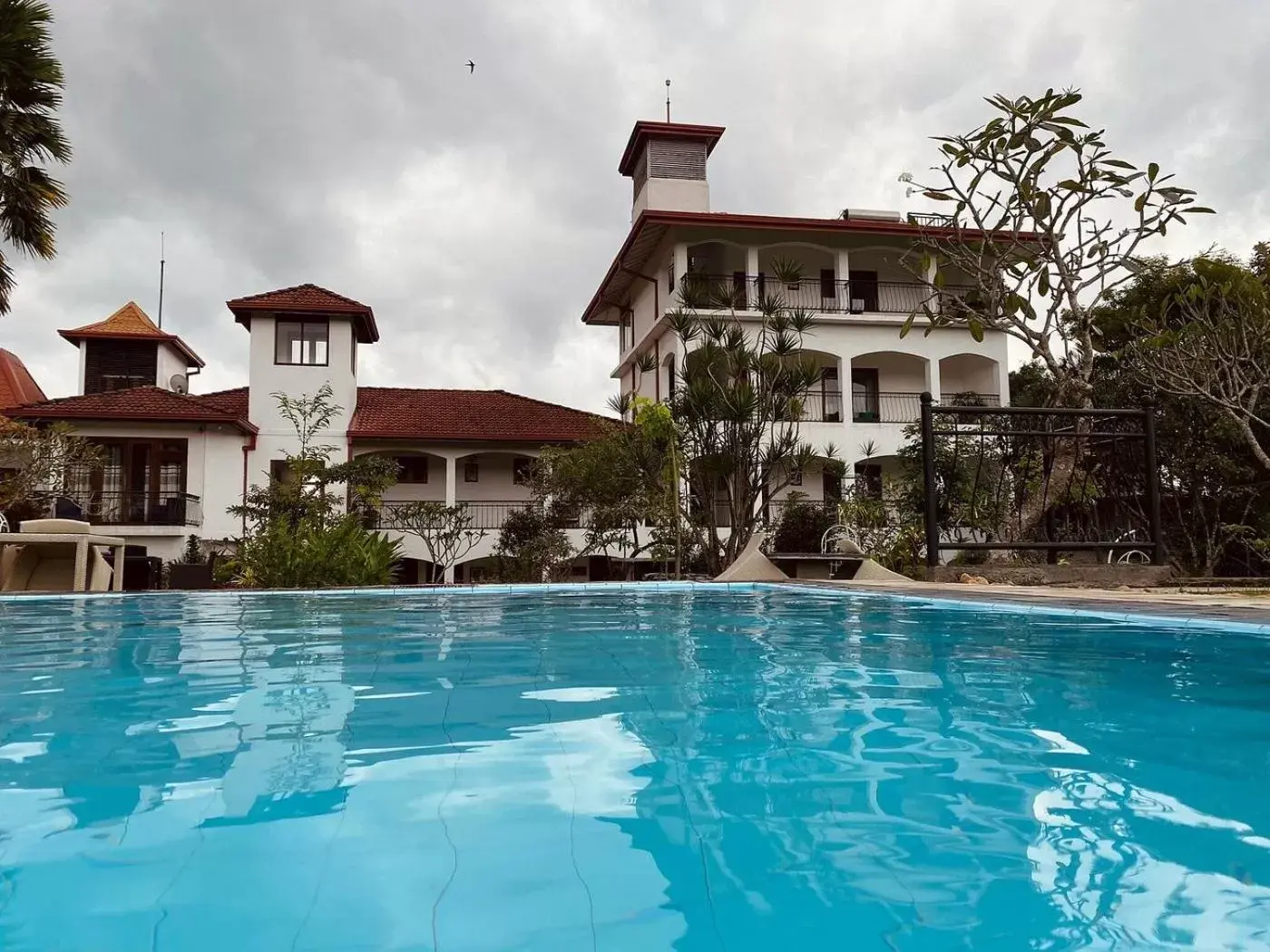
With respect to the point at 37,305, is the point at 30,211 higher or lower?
lower

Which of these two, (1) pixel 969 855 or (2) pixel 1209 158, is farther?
(2) pixel 1209 158

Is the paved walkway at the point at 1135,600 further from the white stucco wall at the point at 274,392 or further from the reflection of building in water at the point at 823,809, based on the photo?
the white stucco wall at the point at 274,392

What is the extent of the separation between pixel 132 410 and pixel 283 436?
10.3 ft

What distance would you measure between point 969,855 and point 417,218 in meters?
18.1

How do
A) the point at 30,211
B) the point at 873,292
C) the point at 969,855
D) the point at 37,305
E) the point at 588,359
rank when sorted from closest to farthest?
the point at 969,855
the point at 30,211
the point at 873,292
the point at 37,305
the point at 588,359

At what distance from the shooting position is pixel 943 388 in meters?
23.2

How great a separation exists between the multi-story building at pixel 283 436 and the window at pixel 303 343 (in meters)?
0.02

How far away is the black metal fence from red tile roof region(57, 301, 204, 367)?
23153mm

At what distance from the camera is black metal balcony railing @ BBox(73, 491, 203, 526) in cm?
1941

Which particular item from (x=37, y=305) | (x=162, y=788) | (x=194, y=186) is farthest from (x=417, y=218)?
(x=162, y=788)

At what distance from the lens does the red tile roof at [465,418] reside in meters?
20.9

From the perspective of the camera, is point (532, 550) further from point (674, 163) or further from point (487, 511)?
point (674, 163)

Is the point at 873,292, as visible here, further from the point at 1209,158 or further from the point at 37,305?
the point at 37,305

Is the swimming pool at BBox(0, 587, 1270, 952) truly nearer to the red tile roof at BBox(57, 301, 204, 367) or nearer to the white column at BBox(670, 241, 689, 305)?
the white column at BBox(670, 241, 689, 305)
